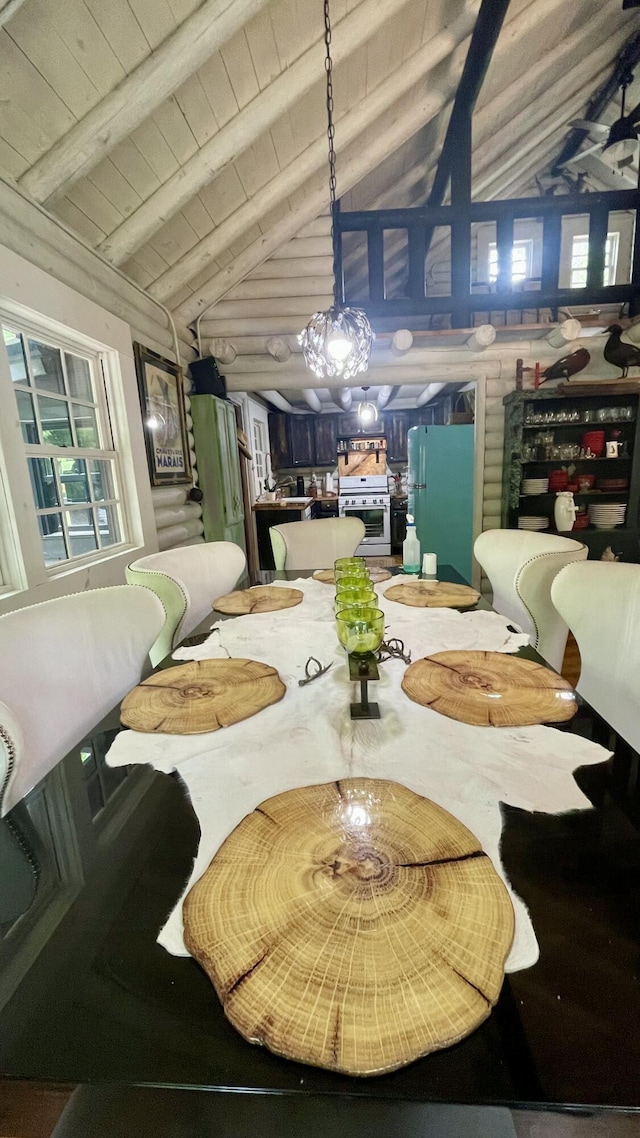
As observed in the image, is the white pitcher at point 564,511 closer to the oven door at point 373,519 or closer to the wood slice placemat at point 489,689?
the oven door at point 373,519

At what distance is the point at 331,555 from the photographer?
2.89 m

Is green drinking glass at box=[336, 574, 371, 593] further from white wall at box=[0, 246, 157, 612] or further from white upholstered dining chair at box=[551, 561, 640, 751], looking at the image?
white wall at box=[0, 246, 157, 612]

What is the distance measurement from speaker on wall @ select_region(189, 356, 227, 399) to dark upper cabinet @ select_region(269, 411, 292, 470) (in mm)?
3909

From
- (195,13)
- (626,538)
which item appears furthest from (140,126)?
(626,538)

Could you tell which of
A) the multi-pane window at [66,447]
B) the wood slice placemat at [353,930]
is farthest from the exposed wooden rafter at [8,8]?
the wood slice placemat at [353,930]

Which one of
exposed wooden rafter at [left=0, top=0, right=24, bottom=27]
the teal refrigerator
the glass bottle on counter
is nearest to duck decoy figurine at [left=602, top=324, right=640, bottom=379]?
the teal refrigerator

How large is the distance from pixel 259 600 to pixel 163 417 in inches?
76.4

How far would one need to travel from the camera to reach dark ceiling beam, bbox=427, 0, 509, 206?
2025 mm

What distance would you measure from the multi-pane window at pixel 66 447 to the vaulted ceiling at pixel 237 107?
605mm

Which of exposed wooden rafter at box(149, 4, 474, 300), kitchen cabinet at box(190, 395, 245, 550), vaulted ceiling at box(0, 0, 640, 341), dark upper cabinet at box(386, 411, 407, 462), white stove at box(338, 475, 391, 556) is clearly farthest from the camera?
dark upper cabinet at box(386, 411, 407, 462)

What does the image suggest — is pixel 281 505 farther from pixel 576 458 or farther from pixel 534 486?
pixel 576 458

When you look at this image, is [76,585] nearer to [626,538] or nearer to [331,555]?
[331,555]

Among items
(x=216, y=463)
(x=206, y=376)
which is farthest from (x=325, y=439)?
(x=216, y=463)

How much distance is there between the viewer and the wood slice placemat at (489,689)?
0.91 metres
